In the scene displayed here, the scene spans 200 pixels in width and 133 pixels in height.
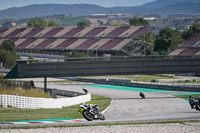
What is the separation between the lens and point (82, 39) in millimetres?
137250

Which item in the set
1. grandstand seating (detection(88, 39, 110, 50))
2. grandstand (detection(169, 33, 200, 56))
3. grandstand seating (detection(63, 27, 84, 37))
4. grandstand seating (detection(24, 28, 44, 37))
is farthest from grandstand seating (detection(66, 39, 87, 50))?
grandstand (detection(169, 33, 200, 56))

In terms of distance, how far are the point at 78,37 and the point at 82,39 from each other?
2543 mm

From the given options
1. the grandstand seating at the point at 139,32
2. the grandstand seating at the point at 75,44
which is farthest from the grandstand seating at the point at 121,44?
the grandstand seating at the point at 75,44

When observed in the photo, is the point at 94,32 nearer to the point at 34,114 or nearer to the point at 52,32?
the point at 52,32

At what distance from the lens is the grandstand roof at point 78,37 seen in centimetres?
12262

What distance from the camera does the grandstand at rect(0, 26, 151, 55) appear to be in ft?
Result: 391

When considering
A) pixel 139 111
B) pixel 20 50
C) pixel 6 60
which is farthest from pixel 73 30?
pixel 139 111

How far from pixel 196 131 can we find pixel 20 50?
395 feet

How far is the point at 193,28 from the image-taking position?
14862 centimetres

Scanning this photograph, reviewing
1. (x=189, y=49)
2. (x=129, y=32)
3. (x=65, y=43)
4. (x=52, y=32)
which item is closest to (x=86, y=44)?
(x=65, y=43)

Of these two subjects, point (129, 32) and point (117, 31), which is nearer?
point (129, 32)

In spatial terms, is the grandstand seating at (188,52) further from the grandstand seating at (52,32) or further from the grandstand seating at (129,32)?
the grandstand seating at (52,32)

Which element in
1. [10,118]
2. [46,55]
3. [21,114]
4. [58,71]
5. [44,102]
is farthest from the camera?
[46,55]

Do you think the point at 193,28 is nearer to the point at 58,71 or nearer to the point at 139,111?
the point at 58,71
